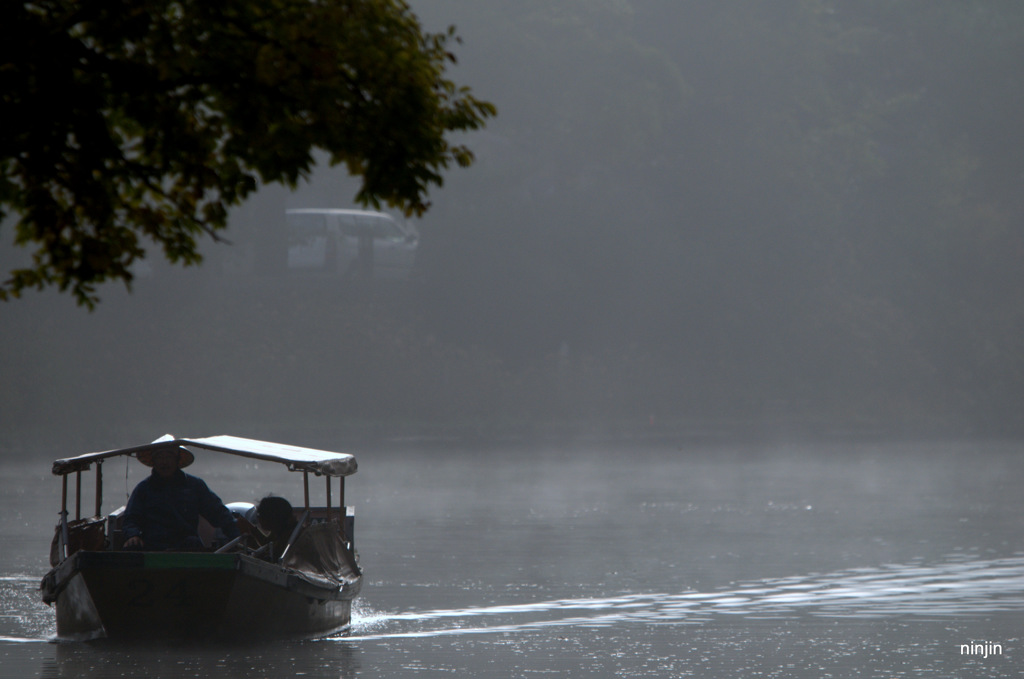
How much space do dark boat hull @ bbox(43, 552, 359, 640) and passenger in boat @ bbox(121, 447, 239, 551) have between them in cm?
43

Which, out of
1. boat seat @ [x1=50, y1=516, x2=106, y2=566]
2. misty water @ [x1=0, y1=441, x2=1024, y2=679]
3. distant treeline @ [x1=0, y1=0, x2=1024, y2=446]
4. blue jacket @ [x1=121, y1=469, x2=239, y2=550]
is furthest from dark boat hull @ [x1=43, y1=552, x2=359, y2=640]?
distant treeline @ [x1=0, y1=0, x2=1024, y2=446]

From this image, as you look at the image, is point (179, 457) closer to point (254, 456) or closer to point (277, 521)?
point (254, 456)

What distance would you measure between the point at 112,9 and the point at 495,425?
53.6 meters

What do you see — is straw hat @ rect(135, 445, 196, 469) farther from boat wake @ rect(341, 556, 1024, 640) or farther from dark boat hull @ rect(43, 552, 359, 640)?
boat wake @ rect(341, 556, 1024, 640)

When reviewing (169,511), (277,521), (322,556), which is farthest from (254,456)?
(169,511)

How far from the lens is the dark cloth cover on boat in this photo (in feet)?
50.6

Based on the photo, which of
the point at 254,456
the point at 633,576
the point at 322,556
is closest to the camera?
the point at 322,556

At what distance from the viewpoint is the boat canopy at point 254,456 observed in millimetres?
15742

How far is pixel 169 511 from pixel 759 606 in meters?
7.26

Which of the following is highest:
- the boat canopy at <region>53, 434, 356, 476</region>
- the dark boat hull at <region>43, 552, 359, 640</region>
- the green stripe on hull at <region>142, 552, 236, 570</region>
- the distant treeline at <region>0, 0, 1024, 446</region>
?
the distant treeline at <region>0, 0, 1024, 446</region>

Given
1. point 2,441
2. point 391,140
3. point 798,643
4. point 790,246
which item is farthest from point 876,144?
point 391,140

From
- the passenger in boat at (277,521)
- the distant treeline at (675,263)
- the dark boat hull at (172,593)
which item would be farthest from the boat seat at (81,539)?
the distant treeline at (675,263)

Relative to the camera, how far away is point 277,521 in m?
16.8

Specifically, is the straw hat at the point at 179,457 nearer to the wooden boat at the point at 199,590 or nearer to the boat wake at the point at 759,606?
the wooden boat at the point at 199,590
